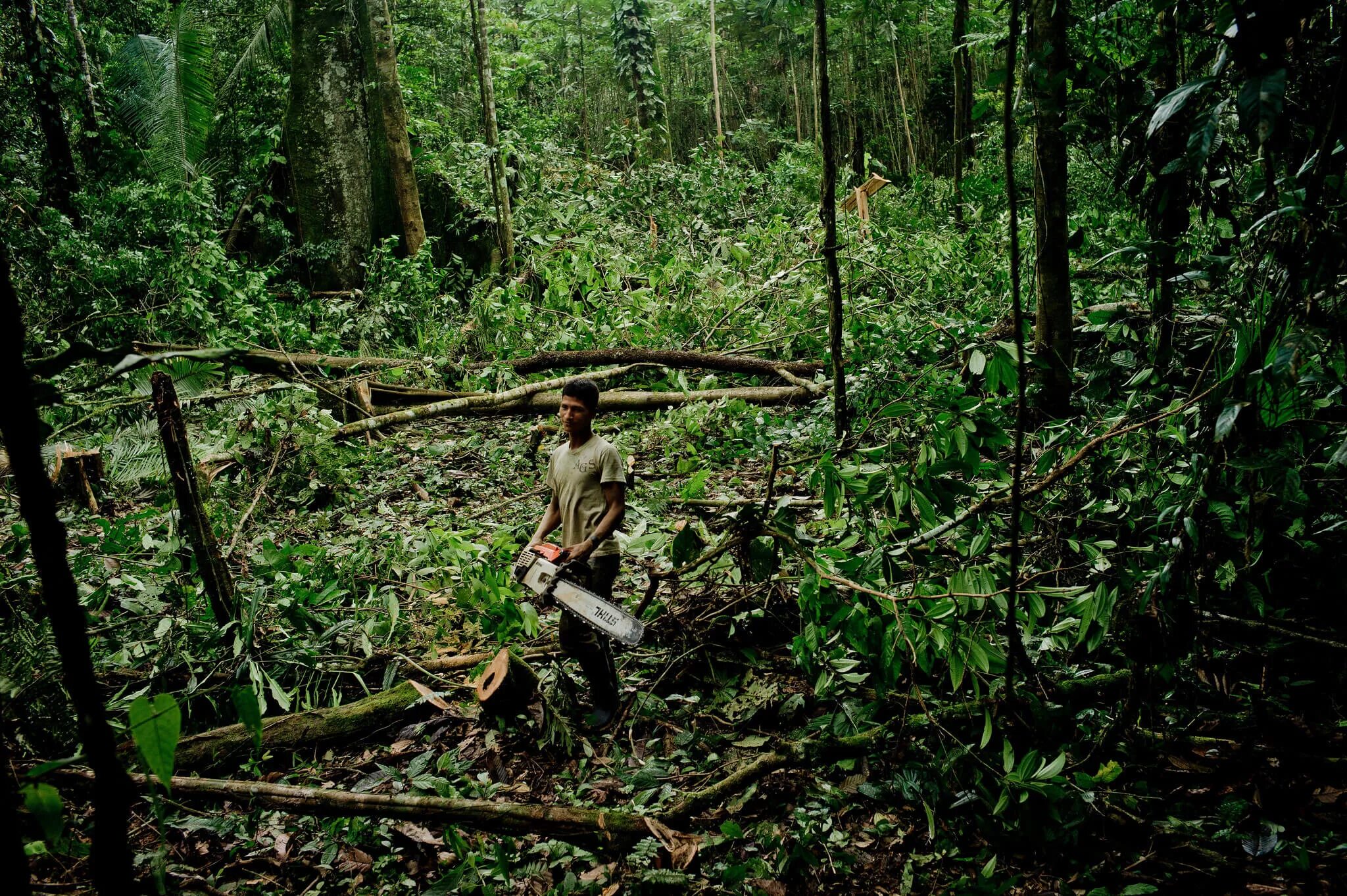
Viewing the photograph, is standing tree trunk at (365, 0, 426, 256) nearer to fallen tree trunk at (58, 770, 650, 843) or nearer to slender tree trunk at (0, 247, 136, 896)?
fallen tree trunk at (58, 770, 650, 843)

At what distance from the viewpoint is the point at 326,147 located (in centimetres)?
1076

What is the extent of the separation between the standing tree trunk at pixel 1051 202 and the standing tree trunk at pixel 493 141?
718 cm

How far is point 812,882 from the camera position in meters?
2.74

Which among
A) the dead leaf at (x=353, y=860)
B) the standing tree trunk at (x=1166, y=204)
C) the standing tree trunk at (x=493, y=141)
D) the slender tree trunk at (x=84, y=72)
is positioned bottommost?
the dead leaf at (x=353, y=860)

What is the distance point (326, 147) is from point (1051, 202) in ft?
31.9

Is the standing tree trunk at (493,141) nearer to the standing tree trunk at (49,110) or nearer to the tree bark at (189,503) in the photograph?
the standing tree trunk at (49,110)

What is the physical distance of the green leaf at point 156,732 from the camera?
3.87 feet

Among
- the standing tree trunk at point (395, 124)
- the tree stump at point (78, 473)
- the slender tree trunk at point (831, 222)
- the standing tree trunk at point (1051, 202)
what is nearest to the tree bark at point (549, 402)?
the slender tree trunk at point (831, 222)

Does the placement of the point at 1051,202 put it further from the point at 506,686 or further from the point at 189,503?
the point at 189,503

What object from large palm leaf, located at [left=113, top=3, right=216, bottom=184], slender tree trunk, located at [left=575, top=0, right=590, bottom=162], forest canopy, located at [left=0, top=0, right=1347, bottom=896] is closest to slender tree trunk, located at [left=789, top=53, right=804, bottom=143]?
slender tree trunk, located at [left=575, top=0, right=590, bottom=162]

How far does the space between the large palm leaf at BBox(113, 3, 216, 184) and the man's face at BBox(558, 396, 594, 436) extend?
8.94 metres

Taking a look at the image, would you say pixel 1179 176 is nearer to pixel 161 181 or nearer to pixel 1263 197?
pixel 1263 197

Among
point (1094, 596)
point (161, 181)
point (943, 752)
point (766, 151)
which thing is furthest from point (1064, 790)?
point (766, 151)

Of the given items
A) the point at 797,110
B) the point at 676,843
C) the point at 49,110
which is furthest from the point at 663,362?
the point at 797,110
